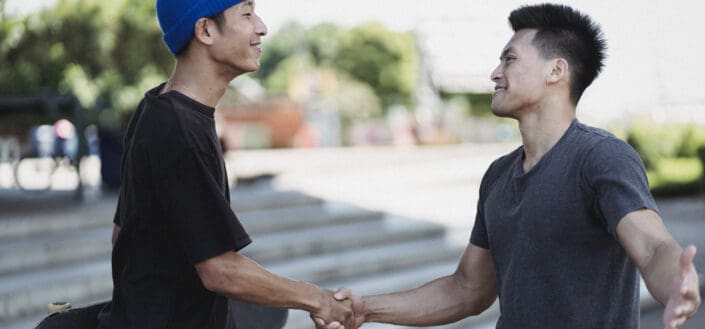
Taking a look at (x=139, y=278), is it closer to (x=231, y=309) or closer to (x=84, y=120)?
(x=231, y=309)

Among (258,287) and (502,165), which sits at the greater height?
(502,165)

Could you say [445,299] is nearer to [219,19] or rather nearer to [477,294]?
[477,294]

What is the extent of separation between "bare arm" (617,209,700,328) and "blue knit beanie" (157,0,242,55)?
44.6 inches

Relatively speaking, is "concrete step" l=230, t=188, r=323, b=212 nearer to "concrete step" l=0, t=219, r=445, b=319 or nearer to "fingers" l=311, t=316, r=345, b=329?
"concrete step" l=0, t=219, r=445, b=319

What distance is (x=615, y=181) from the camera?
192 centimetres

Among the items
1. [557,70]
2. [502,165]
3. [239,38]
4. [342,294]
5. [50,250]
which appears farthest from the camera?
[50,250]

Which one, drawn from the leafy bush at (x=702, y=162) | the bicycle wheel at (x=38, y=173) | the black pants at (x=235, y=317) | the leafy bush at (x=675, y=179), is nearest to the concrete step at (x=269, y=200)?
the bicycle wheel at (x=38, y=173)

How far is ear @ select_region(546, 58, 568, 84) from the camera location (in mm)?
2266

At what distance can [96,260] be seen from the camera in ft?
20.1

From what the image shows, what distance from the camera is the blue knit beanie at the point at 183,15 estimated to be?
206 cm

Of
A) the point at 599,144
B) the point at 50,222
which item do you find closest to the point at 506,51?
the point at 599,144

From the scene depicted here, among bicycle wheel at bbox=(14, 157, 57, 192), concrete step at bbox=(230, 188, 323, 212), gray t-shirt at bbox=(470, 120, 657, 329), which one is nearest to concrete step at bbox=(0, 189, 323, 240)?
concrete step at bbox=(230, 188, 323, 212)

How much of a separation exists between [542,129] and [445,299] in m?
0.76

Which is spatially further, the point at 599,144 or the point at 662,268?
the point at 599,144
